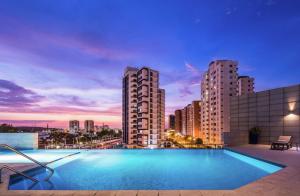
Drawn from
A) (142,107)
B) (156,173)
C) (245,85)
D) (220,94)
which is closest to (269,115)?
(156,173)

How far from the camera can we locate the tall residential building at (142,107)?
59.7 m

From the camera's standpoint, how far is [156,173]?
28.5ft

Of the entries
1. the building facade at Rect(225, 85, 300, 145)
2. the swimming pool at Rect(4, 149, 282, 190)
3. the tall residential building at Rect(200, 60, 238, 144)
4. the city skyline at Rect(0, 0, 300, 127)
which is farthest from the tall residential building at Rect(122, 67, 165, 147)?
the swimming pool at Rect(4, 149, 282, 190)

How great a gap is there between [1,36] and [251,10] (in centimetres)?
1987

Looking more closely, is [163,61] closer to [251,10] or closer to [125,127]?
[251,10]

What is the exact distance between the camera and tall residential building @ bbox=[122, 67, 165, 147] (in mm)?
59719

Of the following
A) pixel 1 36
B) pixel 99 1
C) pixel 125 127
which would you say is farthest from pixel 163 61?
pixel 125 127

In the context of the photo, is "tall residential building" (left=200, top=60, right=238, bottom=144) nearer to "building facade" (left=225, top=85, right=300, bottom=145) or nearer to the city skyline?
the city skyline

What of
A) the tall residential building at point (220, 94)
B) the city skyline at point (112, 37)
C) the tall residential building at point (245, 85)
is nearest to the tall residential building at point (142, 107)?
the tall residential building at point (220, 94)

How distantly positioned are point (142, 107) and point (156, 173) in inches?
2004

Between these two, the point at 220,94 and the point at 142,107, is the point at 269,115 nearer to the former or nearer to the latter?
the point at 142,107

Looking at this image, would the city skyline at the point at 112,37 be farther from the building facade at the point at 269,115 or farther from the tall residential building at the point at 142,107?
the tall residential building at the point at 142,107

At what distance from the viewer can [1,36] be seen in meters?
15.7

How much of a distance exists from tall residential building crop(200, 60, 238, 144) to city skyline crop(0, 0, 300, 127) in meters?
28.7
